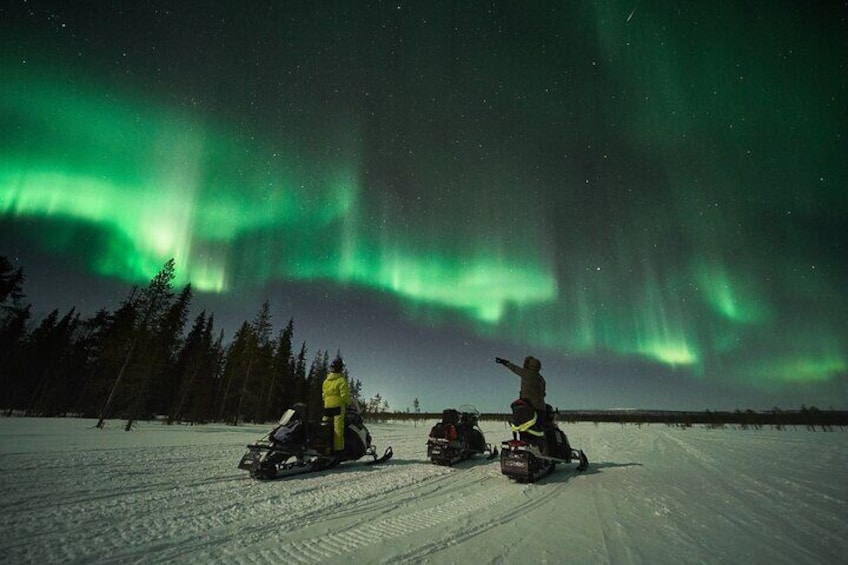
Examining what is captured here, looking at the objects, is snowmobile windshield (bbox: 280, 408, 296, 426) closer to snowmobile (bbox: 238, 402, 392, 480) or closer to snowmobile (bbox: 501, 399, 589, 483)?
snowmobile (bbox: 238, 402, 392, 480)

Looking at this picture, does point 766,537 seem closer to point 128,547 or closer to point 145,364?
point 128,547

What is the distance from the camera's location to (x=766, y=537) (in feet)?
12.6

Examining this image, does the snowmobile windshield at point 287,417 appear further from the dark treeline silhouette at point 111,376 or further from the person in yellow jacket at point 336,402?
the dark treeline silhouette at point 111,376

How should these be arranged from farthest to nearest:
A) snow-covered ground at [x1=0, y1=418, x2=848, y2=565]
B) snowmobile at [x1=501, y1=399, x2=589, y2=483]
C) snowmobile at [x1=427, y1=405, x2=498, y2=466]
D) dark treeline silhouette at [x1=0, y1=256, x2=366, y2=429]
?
dark treeline silhouette at [x1=0, y1=256, x2=366, y2=429] → snowmobile at [x1=427, y1=405, x2=498, y2=466] → snowmobile at [x1=501, y1=399, x2=589, y2=483] → snow-covered ground at [x1=0, y1=418, x2=848, y2=565]

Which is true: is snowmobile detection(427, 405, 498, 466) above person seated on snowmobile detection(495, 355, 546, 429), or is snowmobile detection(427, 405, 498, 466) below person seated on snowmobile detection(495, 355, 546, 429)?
below

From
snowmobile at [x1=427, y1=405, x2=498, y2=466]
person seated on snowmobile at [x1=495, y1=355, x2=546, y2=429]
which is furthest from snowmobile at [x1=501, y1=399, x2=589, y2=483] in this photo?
snowmobile at [x1=427, y1=405, x2=498, y2=466]

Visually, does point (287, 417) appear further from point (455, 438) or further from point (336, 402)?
point (455, 438)

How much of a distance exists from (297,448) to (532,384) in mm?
5353

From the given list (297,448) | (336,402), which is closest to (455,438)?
(336,402)

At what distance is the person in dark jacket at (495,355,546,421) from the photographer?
7.83m

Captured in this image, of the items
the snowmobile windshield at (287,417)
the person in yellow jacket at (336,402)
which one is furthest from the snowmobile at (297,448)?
the person in yellow jacket at (336,402)

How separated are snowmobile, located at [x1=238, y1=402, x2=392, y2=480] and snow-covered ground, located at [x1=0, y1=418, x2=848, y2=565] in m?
0.33

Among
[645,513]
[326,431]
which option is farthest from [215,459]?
[645,513]

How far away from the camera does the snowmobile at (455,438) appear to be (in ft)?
29.0
